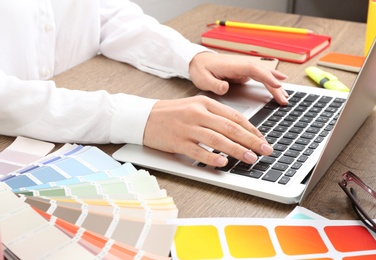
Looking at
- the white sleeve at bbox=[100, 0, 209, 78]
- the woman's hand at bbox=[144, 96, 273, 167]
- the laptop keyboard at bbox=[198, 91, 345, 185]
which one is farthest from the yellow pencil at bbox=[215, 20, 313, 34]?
the woman's hand at bbox=[144, 96, 273, 167]

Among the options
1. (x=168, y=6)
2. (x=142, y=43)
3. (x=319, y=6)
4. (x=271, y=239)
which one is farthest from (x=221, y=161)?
(x=319, y=6)

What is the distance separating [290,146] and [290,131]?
0.06 meters

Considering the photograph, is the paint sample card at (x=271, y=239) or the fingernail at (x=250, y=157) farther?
the fingernail at (x=250, y=157)

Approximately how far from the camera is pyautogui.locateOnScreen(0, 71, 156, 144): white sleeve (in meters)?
0.92

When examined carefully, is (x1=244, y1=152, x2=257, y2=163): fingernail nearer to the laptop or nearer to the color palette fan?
the laptop

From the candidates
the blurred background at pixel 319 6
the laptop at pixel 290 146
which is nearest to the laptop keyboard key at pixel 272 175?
the laptop at pixel 290 146

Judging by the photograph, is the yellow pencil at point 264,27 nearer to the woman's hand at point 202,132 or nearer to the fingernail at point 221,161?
the woman's hand at point 202,132

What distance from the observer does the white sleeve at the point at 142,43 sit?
1.20m

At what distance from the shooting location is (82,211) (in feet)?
2.23

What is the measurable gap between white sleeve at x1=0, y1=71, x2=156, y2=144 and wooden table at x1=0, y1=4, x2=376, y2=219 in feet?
0.09

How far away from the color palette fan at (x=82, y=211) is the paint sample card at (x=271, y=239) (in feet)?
0.09

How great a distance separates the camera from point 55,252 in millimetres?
603

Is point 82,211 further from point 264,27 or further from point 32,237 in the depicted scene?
point 264,27

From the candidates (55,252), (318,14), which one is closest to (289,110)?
(55,252)
